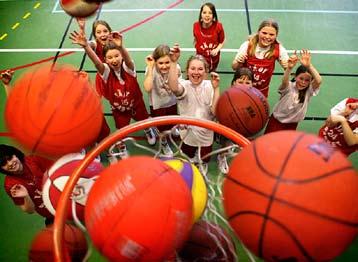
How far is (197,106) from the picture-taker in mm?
3320

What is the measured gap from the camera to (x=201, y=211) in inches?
85.5

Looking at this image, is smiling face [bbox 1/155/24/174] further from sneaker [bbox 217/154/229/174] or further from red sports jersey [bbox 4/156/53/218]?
sneaker [bbox 217/154/229/174]

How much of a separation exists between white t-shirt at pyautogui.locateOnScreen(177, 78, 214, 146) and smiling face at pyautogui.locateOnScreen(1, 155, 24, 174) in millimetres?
1221

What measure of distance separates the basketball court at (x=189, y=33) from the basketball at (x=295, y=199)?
2614 mm

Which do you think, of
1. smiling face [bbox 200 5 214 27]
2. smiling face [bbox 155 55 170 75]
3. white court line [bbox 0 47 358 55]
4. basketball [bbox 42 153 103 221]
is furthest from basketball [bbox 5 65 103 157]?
white court line [bbox 0 47 358 55]

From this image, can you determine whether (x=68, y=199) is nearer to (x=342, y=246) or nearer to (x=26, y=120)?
(x=26, y=120)

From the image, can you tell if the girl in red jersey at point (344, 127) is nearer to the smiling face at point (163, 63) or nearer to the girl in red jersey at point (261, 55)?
the girl in red jersey at point (261, 55)

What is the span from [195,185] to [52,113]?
0.85 metres

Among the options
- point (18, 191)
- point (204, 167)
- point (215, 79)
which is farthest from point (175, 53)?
point (18, 191)

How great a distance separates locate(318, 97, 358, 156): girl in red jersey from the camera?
9.94 feet

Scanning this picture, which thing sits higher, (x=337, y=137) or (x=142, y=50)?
(x=142, y=50)

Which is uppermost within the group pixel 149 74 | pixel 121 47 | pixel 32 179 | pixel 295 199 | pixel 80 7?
pixel 80 7

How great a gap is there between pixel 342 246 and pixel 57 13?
567 centimetres

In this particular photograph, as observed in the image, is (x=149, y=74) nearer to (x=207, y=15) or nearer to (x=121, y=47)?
(x=121, y=47)
